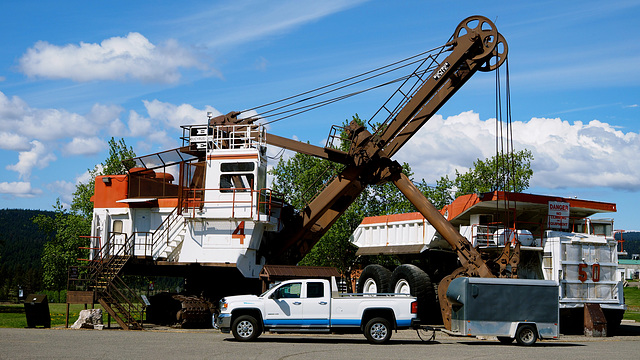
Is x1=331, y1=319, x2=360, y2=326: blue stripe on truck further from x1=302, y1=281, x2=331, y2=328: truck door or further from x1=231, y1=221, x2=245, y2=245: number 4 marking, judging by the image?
x1=231, y1=221, x2=245, y2=245: number 4 marking

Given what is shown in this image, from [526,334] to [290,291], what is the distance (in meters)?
7.08

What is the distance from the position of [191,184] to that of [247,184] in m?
3.08

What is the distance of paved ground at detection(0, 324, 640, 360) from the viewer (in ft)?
48.8

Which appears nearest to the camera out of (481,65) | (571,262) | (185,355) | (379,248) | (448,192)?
(185,355)

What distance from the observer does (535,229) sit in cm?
2605

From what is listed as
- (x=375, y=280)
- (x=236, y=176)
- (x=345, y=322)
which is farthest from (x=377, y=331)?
(x=236, y=176)

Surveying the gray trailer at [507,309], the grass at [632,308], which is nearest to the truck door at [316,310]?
the gray trailer at [507,309]

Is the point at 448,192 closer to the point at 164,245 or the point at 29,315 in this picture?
the point at 164,245

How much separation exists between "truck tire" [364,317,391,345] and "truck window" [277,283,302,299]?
2209 mm

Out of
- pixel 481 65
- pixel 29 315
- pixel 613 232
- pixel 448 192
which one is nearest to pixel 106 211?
pixel 29 315

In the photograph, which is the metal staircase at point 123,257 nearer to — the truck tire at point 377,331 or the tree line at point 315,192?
the truck tire at point 377,331

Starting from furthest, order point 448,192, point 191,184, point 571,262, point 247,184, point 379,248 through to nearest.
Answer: point 448,192, point 379,248, point 191,184, point 247,184, point 571,262

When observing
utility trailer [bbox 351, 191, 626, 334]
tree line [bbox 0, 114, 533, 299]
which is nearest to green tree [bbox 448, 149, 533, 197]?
tree line [bbox 0, 114, 533, 299]

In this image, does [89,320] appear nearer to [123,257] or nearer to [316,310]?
[123,257]
